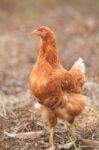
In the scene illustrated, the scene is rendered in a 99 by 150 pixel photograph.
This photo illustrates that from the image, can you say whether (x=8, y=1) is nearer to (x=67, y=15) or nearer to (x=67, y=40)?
(x=67, y=15)

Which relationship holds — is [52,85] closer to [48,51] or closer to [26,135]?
[48,51]

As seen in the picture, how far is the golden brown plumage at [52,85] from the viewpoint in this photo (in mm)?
4574

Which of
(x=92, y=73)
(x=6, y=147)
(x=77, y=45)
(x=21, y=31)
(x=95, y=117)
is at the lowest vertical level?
(x=6, y=147)

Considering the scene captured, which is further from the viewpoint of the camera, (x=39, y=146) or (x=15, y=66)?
(x=15, y=66)

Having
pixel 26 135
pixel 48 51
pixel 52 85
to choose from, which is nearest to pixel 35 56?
pixel 26 135

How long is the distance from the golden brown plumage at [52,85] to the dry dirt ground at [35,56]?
33 centimetres

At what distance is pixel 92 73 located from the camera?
7.33 metres

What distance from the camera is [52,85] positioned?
457 cm

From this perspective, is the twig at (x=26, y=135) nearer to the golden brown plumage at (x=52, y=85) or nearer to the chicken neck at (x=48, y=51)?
the golden brown plumage at (x=52, y=85)

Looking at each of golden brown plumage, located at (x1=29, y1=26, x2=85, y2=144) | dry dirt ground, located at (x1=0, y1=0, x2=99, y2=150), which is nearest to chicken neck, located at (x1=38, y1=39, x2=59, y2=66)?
golden brown plumage, located at (x1=29, y1=26, x2=85, y2=144)

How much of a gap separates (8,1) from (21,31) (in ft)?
6.93

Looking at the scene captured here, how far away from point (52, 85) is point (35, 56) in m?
4.50

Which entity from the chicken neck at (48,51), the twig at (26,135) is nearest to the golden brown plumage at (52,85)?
the chicken neck at (48,51)

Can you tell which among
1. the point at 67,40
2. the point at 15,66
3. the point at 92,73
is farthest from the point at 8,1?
the point at 92,73
